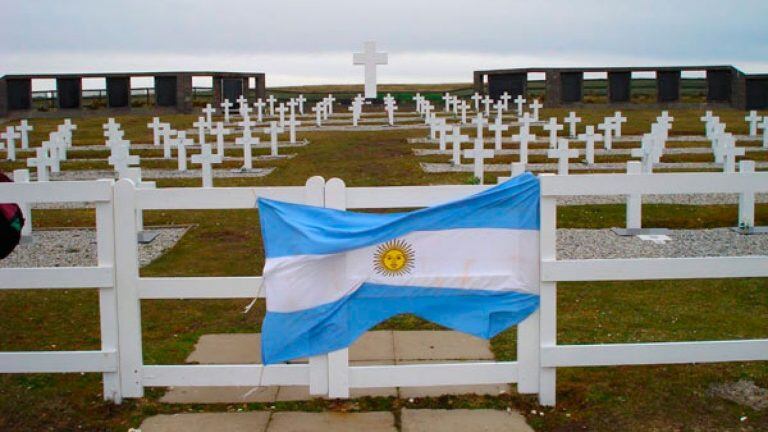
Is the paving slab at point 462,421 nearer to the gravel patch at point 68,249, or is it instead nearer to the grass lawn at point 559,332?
the grass lawn at point 559,332

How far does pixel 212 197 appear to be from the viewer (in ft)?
19.2

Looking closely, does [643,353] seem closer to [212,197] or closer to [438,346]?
[438,346]

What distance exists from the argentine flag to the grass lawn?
544mm

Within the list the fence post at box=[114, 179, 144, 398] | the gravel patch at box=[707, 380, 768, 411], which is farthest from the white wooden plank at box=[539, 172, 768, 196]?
the fence post at box=[114, 179, 144, 398]

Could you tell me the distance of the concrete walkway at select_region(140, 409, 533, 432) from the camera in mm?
5484

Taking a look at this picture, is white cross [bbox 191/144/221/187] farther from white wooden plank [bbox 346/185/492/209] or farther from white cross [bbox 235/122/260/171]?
white wooden plank [bbox 346/185/492/209]

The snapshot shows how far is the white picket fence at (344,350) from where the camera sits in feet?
18.9

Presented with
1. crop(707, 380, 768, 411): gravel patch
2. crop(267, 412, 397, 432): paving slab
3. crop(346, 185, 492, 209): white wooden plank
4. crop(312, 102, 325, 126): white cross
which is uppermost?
crop(312, 102, 325, 126): white cross

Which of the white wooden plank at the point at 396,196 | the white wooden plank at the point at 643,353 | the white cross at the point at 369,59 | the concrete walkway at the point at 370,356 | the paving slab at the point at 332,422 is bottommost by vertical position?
the paving slab at the point at 332,422

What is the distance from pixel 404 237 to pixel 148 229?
9.13 m

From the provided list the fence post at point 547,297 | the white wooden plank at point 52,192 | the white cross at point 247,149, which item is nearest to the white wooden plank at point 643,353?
the fence post at point 547,297

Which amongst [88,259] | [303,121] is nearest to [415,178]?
[88,259]

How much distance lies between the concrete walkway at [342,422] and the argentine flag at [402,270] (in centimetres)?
39

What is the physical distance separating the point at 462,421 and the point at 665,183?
1.99 meters
